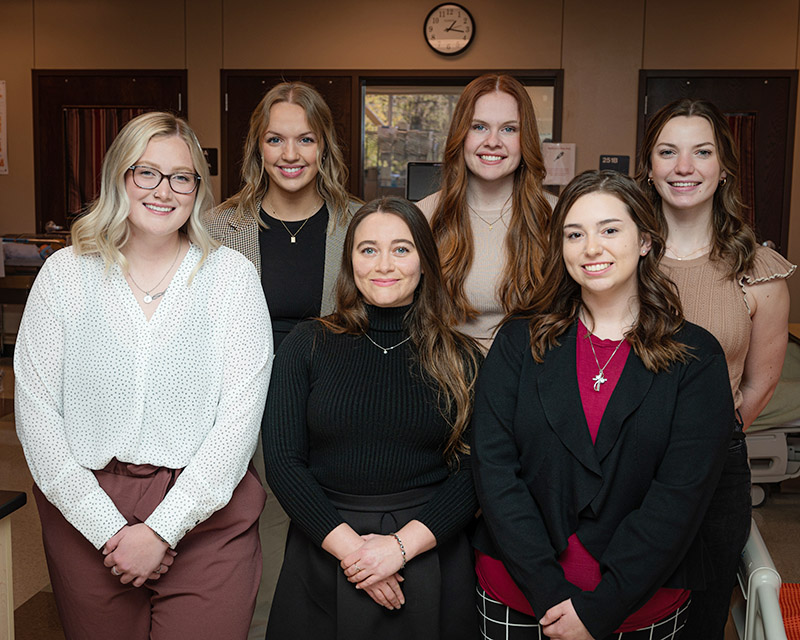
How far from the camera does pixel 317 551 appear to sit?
1.76m

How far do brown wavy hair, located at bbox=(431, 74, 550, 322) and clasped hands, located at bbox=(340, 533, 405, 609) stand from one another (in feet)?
2.25

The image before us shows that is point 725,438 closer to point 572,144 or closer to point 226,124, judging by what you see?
point 572,144

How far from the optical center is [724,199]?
198 centimetres

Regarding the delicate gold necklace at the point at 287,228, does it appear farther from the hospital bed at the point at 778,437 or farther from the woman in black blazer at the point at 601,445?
the hospital bed at the point at 778,437

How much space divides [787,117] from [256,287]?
514 centimetres

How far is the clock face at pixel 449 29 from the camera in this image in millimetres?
5715

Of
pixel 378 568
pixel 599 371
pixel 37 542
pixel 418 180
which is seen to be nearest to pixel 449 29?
pixel 418 180

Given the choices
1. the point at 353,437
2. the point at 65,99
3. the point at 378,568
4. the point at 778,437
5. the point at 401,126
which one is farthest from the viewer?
the point at 65,99

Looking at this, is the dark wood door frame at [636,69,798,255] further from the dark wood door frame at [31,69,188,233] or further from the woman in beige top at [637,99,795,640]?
the woman in beige top at [637,99,795,640]

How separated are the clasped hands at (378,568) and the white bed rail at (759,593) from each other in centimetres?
68

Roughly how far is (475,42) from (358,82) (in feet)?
2.93

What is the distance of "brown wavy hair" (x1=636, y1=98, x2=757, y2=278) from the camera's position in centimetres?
193

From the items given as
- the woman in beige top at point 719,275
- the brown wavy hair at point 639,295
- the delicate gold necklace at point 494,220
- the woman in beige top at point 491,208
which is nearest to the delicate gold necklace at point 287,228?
the woman in beige top at point 491,208

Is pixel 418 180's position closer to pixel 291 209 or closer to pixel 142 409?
pixel 291 209
